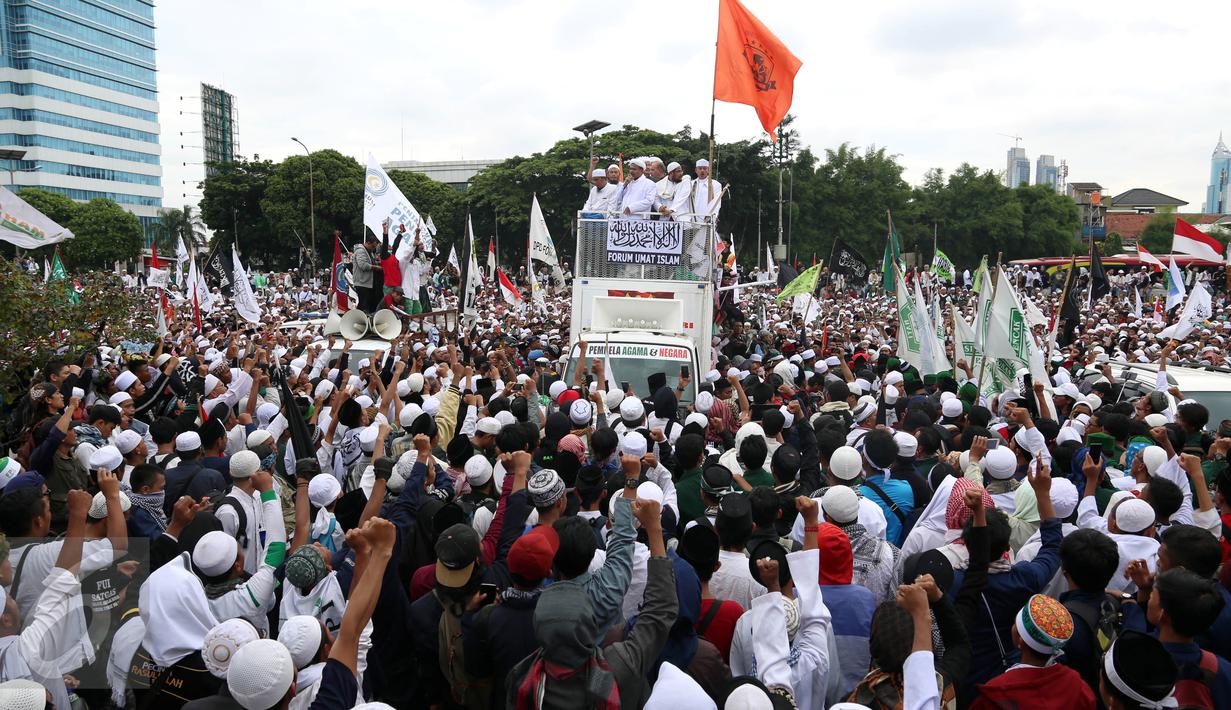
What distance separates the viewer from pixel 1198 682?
10.2 feet

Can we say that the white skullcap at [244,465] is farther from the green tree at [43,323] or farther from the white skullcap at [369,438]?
the green tree at [43,323]

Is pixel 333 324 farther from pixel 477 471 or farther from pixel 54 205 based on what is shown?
pixel 54 205

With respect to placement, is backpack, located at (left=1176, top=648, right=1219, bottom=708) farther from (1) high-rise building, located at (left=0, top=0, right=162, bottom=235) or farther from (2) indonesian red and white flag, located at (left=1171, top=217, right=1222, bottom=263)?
(1) high-rise building, located at (left=0, top=0, right=162, bottom=235)

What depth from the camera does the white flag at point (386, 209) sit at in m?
15.0

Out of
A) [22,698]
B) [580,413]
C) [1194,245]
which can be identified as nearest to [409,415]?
[580,413]

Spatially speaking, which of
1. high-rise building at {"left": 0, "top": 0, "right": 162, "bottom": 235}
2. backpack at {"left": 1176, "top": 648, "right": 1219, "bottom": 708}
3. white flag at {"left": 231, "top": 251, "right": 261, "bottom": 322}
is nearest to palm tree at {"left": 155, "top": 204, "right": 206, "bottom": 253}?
high-rise building at {"left": 0, "top": 0, "right": 162, "bottom": 235}

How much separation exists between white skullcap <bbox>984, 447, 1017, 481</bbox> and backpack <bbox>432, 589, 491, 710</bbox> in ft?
10.2

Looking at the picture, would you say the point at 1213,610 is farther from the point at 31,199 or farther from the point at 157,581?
the point at 31,199

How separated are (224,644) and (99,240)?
6842 cm

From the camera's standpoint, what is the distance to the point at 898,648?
3.07m

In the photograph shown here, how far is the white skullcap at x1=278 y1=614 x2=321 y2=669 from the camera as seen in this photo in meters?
3.26

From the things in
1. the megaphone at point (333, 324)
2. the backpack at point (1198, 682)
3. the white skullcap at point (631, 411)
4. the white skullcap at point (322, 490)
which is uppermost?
the megaphone at point (333, 324)

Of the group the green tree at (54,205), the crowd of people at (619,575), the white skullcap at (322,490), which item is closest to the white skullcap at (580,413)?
the crowd of people at (619,575)

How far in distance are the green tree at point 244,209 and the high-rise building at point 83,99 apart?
2491 cm
